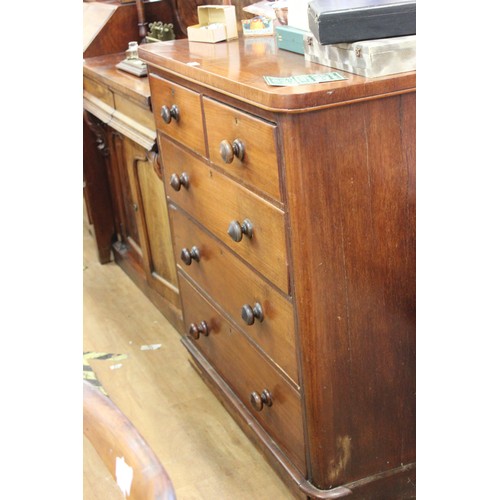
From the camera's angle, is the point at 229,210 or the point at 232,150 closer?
the point at 232,150

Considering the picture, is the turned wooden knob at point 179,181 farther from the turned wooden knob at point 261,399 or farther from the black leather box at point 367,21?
the black leather box at point 367,21

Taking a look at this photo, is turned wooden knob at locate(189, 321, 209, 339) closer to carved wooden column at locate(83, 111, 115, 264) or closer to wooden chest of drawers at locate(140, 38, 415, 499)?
wooden chest of drawers at locate(140, 38, 415, 499)

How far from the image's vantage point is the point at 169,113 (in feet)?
7.27

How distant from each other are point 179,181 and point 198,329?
0.50 m

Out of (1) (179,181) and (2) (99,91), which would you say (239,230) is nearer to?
(1) (179,181)

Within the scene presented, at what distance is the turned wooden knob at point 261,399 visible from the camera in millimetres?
2039

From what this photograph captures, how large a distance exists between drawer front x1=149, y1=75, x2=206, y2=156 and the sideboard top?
6cm

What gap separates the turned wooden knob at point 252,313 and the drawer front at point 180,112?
1.43 ft

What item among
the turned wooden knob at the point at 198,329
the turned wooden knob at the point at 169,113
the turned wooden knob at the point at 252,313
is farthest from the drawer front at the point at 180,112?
the turned wooden knob at the point at 198,329

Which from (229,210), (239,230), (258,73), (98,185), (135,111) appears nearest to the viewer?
(258,73)

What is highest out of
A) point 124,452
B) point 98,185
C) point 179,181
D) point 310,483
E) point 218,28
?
point 218,28

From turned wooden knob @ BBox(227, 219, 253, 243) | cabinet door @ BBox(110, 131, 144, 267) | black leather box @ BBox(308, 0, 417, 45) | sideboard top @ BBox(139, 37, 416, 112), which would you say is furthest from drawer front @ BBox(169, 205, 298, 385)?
cabinet door @ BBox(110, 131, 144, 267)

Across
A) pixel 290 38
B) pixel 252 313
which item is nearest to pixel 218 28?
pixel 290 38
